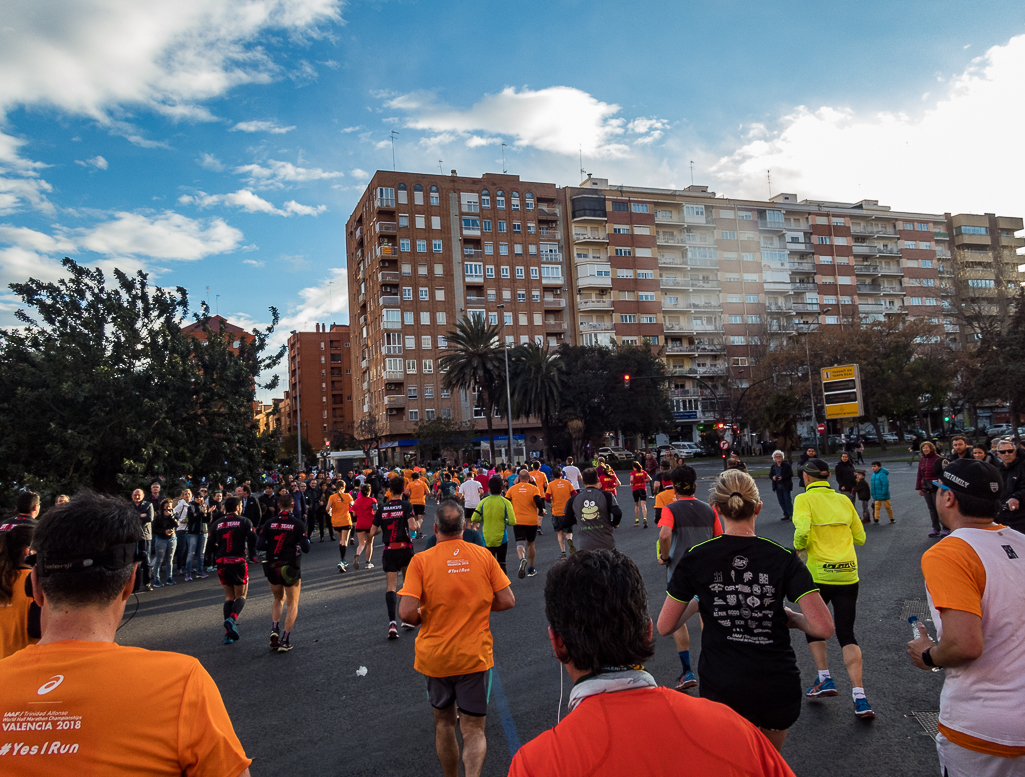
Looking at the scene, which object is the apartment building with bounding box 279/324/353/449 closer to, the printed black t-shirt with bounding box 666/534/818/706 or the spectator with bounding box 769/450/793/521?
the spectator with bounding box 769/450/793/521

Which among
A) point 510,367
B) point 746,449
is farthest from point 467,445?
point 746,449

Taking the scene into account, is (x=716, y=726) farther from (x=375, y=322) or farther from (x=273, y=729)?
(x=375, y=322)

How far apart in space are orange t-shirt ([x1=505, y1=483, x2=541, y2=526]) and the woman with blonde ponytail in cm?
813

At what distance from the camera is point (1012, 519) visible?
298 inches

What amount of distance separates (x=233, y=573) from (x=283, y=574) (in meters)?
0.95

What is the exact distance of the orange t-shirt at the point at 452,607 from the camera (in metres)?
3.95

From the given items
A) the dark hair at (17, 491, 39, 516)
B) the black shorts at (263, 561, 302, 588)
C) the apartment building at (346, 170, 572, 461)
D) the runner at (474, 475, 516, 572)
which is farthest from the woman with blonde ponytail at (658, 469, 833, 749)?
the apartment building at (346, 170, 572, 461)

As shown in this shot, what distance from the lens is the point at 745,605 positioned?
311 centimetres

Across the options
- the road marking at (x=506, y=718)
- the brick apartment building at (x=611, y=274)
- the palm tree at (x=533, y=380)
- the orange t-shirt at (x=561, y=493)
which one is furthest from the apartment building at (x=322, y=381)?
the road marking at (x=506, y=718)

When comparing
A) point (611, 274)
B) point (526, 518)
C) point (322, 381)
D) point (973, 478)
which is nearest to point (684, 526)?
point (973, 478)

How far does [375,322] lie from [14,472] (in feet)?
170

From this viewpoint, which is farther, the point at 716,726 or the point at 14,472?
the point at 14,472

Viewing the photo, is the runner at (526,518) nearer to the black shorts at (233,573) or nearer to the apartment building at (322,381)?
the black shorts at (233,573)

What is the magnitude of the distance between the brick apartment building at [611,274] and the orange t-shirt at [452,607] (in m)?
58.3
